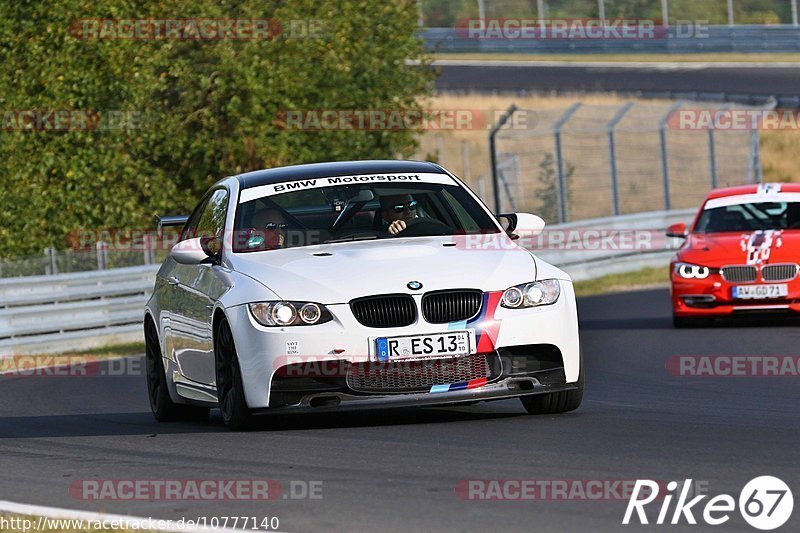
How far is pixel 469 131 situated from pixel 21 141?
28.7 meters

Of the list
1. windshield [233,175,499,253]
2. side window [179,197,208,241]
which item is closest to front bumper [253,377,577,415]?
windshield [233,175,499,253]

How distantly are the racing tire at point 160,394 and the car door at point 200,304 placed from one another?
459 millimetres

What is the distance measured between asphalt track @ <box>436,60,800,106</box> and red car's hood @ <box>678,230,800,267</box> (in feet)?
88.3

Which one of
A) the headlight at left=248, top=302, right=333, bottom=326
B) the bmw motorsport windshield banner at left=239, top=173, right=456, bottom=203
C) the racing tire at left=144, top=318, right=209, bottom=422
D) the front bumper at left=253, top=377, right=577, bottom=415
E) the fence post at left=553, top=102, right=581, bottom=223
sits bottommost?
the fence post at left=553, top=102, right=581, bottom=223

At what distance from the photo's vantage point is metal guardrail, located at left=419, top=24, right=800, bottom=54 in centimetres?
5416

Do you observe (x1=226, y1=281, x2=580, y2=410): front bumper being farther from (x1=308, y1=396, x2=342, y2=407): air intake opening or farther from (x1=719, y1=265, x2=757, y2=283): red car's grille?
(x1=719, y1=265, x2=757, y2=283): red car's grille

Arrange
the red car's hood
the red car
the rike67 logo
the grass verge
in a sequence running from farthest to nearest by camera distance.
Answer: the grass verge → the red car's hood → the red car → the rike67 logo

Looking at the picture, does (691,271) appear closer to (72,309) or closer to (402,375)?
(72,309)

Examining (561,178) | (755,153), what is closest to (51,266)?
(561,178)

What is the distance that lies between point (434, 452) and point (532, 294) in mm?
1419

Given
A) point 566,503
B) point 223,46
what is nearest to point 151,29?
point 223,46

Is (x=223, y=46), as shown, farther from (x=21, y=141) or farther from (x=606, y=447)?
(x=606, y=447)

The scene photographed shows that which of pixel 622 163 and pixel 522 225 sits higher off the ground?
pixel 522 225

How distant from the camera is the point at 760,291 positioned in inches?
668
